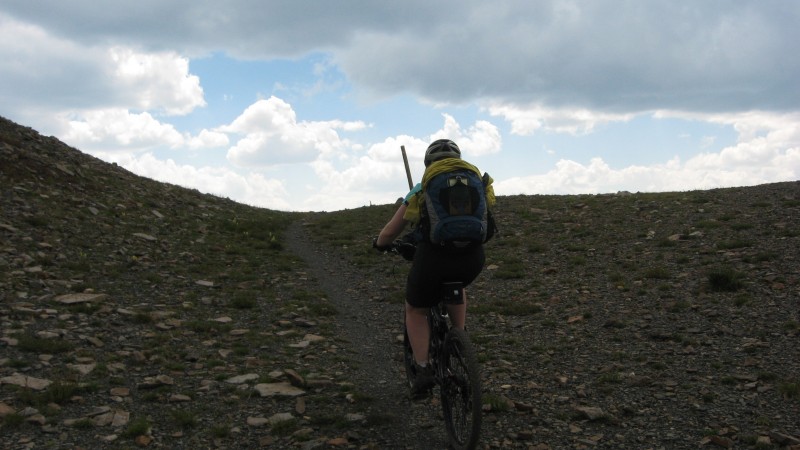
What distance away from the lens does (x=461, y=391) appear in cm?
563

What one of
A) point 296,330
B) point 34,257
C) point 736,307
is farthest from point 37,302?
point 736,307

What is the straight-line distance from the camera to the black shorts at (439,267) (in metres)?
5.77

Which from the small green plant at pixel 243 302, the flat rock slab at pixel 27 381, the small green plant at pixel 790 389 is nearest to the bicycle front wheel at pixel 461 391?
the small green plant at pixel 790 389

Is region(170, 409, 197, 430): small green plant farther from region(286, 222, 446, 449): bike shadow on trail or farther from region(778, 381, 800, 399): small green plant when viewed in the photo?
region(778, 381, 800, 399): small green plant

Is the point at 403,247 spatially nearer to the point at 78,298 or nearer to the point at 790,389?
the point at 790,389

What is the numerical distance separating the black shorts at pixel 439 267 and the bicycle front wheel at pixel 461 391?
52 centimetres

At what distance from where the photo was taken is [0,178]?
1636 centimetres

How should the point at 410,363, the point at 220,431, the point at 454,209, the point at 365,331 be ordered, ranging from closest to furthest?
1. the point at 454,209
2. the point at 220,431
3. the point at 410,363
4. the point at 365,331

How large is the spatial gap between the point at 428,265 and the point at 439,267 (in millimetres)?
119

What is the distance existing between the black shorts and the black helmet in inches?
35.3

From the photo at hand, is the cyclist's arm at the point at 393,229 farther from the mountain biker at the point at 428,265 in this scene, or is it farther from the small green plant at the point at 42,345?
the small green plant at the point at 42,345

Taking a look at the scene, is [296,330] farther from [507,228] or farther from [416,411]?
[507,228]

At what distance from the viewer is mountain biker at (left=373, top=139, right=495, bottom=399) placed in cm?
576

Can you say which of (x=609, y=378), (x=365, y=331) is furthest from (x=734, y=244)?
(x=365, y=331)
